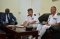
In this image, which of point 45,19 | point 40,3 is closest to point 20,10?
point 40,3

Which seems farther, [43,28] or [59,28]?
[43,28]

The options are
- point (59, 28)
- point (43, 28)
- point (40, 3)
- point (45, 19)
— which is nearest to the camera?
point (59, 28)

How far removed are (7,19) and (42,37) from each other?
3173 millimetres

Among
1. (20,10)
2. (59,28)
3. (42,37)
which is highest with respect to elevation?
(20,10)

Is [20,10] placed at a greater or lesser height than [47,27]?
greater

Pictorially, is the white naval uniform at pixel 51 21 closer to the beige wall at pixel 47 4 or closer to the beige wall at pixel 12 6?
the beige wall at pixel 47 4

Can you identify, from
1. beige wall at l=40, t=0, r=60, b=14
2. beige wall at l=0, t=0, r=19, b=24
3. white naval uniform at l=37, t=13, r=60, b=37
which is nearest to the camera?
white naval uniform at l=37, t=13, r=60, b=37

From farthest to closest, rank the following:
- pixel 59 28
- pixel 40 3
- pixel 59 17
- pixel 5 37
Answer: pixel 40 3 < pixel 59 17 < pixel 59 28 < pixel 5 37

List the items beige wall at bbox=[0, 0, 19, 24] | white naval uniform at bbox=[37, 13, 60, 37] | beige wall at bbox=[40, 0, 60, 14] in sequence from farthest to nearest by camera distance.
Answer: beige wall at bbox=[0, 0, 19, 24] < beige wall at bbox=[40, 0, 60, 14] < white naval uniform at bbox=[37, 13, 60, 37]

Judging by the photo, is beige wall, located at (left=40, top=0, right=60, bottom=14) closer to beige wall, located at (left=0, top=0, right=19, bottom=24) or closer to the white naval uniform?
the white naval uniform

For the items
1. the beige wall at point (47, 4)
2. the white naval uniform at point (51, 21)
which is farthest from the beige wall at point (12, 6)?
the white naval uniform at point (51, 21)

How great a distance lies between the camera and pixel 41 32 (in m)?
4.24

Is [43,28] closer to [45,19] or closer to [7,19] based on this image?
[45,19]

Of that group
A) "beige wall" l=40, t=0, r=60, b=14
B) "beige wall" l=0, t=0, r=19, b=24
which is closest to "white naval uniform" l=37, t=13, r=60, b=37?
"beige wall" l=40, t=0, r=60, b=14
